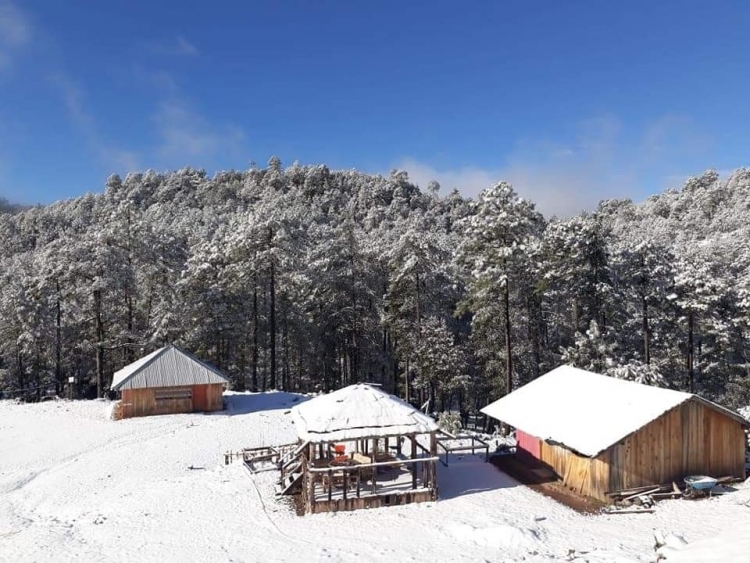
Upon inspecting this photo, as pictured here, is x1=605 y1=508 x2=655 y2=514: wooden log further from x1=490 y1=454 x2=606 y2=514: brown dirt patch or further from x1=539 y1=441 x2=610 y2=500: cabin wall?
x1=539 y1=441 x2=610 y2=500: cabin wall

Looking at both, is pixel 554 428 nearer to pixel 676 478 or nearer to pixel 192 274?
pixel 676 478

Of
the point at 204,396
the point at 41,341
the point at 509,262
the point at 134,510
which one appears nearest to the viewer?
the point at 134,510

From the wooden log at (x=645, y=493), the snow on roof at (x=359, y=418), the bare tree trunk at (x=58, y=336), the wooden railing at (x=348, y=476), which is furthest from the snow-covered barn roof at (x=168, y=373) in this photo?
the wooden log at (x=645, y=493)

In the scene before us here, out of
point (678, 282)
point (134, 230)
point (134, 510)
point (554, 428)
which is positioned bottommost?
point (134, 510)

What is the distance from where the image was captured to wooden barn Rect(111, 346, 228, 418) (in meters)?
32.1

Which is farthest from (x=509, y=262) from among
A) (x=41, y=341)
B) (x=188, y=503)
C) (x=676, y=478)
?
(x=41, y=341)

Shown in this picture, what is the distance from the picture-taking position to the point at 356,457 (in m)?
20.4

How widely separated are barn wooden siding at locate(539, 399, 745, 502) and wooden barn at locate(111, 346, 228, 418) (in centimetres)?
2145

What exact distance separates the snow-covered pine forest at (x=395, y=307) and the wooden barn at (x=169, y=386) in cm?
563

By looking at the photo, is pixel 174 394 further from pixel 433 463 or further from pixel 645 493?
pixel 645 493

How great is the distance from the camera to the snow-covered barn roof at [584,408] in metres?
17.9

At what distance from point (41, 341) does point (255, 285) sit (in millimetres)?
20229

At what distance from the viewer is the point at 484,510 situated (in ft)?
56.6

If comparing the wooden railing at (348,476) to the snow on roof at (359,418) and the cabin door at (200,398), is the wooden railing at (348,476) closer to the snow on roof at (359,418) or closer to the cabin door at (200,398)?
the snow on roof at (359,418)
